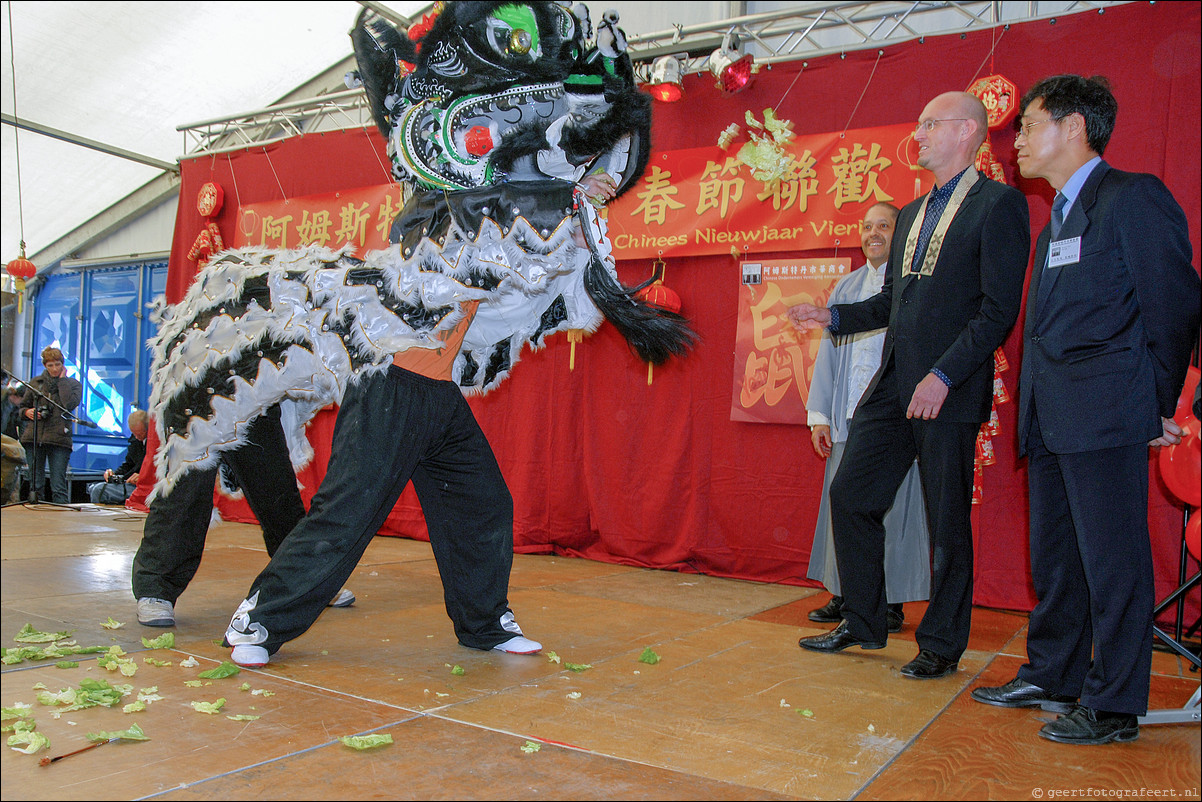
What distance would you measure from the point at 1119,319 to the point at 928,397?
0.52 m

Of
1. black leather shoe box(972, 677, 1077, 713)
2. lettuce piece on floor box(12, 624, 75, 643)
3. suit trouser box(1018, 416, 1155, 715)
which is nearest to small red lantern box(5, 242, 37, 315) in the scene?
lettuce piece on floor box(12, 624, 75, 643)

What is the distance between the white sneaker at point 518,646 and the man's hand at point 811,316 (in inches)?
53.1

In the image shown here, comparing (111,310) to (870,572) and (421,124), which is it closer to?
(421,124)

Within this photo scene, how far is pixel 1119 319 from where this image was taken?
84.1 inches

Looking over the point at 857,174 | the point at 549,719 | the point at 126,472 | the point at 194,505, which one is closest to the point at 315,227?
the point at 194,505

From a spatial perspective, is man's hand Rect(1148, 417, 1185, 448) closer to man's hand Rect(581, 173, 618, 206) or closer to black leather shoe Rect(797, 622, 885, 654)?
black leather shoe Rect(797, 622, 885, 654)

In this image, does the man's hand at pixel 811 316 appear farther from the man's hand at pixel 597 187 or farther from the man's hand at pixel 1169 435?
the man's hand at pixel 1169 435

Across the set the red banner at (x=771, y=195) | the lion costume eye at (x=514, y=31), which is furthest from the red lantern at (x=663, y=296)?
the lion costume eye at (x=514, y=31)

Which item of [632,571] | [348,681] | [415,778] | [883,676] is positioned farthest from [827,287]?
[415,778]

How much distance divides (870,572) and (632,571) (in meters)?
2.10

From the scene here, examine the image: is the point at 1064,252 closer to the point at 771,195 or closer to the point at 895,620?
the point at 895,620

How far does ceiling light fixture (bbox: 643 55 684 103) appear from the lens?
15.3 ft

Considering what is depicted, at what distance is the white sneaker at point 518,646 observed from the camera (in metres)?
2.74

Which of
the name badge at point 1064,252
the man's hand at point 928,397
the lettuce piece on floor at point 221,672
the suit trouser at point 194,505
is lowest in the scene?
the lettuce piece on floor at point 221,672
